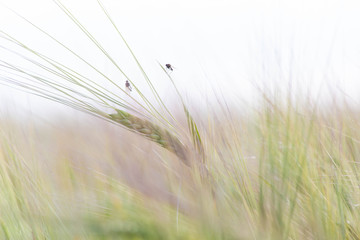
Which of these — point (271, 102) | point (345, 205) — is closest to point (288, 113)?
point (271, 102)

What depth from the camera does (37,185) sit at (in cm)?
89

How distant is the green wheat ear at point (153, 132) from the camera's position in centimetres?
80

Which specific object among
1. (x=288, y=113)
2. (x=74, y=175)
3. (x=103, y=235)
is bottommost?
(x=103, y=235)

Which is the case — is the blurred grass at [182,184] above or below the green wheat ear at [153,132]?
below

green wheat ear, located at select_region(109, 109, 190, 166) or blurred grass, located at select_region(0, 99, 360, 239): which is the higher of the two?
green wheat ear, located at select_region(109, 109, 190, 166)

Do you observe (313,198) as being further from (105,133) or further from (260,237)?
(105,133)

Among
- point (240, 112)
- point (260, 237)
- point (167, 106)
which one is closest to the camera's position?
point (260, 237)

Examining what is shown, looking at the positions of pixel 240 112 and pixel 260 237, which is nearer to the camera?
pixel 260 237

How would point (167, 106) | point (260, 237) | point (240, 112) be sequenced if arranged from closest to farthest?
point (260, 237) < point (167, 106) < point (240, 112)

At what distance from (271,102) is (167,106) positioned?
0.19 m

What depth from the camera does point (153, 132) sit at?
31.5 inches

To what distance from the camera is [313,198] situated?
0.83 m

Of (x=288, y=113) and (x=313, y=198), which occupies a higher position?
(x=288, y=113)

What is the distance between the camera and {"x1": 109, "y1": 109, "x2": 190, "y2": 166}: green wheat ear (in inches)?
31.4
